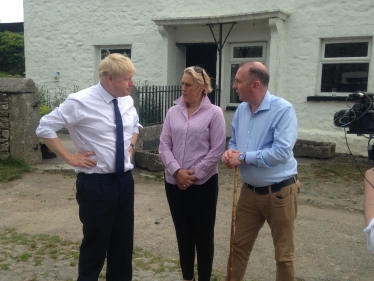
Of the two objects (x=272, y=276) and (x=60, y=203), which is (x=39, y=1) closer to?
(x=60, y=203)

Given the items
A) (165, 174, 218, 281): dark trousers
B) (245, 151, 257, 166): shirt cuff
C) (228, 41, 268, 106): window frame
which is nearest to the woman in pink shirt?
(165, 174, 218, 281): dark trousers

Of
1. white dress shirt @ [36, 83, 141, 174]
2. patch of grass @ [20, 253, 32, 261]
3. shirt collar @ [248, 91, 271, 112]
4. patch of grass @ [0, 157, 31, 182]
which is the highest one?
shirt collar @ [248, 91, 271, 112]

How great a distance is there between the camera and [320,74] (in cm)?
941

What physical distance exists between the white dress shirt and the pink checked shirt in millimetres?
574

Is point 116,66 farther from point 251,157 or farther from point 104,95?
point 251,157

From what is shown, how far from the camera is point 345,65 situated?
917 cm

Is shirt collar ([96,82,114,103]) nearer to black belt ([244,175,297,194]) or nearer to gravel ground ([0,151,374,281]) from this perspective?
black belt ([244,175,297,194])

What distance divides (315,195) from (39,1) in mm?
10240

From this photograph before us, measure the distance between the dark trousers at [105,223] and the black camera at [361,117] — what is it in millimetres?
1618

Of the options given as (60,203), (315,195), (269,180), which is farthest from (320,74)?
(269,180)

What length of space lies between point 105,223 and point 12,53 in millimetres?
19867

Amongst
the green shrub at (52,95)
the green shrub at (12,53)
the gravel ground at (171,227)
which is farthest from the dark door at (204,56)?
the green shrub at (12,53)

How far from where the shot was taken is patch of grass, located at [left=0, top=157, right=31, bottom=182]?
7.17m

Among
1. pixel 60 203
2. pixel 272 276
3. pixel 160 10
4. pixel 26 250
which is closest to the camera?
pixel 272 276
